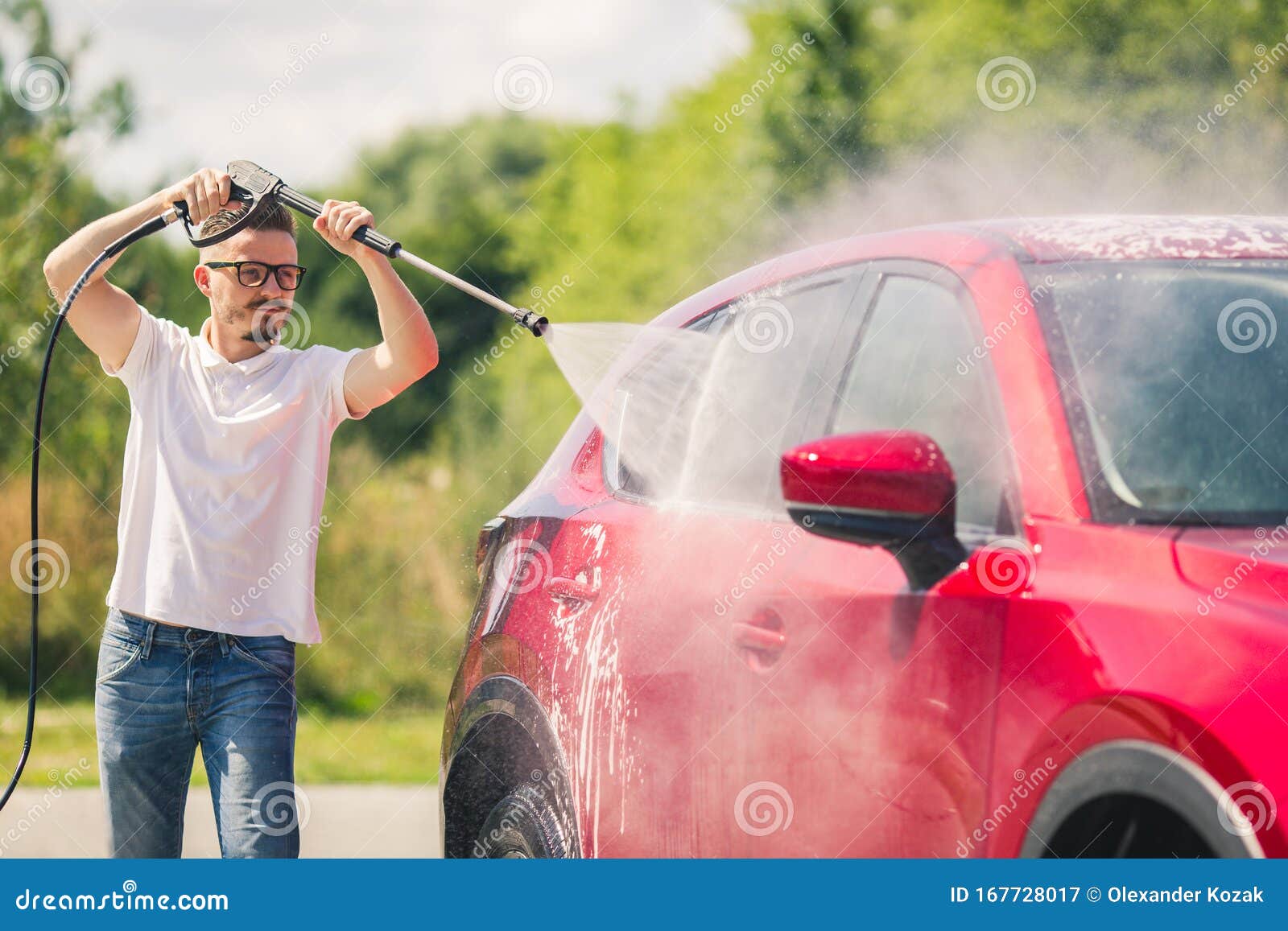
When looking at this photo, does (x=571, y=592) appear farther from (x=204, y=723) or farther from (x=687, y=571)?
(x=204, y=723)

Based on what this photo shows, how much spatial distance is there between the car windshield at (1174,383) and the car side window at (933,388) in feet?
0.48

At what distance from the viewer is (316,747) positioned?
10.0 m

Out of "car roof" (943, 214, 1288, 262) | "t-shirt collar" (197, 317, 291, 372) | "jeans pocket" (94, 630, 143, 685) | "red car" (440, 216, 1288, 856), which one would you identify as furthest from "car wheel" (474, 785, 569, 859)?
"car roof" (943, 214, 1288, 262)

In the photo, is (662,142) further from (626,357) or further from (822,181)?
(626,357)

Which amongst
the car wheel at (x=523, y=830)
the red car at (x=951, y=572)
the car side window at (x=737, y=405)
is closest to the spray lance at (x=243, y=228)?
the car side window at (x=737, y=405)

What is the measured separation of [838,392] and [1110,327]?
1.79ft

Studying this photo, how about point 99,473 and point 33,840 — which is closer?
point 33,840

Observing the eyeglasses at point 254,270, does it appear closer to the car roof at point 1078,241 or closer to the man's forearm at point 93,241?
the man's forearm at point 93,241


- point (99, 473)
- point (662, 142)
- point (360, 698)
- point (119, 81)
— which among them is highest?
point (662, 142)

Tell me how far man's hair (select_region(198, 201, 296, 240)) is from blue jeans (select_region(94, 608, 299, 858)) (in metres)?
0.92

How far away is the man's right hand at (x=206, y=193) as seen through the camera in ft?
11.3

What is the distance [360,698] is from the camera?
1120cm

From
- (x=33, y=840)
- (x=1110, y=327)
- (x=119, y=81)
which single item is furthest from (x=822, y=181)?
(x=1110, y=327)

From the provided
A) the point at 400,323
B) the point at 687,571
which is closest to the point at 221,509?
the point at 400,323
